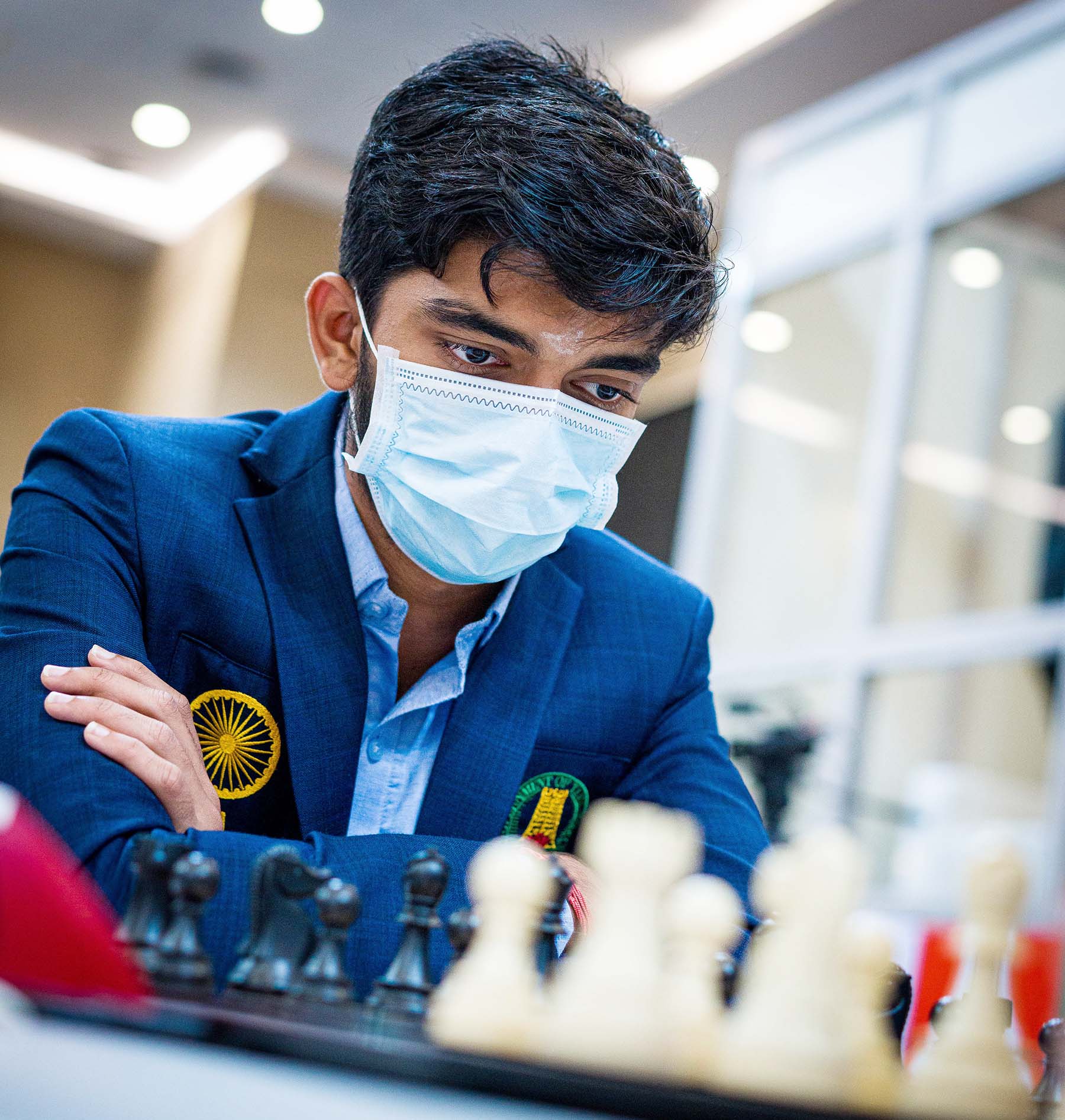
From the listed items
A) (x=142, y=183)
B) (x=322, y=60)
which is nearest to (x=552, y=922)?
(x=322, y=60)

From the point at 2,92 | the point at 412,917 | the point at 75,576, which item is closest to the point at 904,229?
the point at 2,92

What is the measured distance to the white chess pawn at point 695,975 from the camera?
0.62 m

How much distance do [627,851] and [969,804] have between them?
509cm

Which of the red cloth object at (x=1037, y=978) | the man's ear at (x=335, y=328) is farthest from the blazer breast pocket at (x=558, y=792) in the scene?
the red cloth object at (x=1037, y=978)

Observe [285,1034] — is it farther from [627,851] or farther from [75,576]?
[75,576]

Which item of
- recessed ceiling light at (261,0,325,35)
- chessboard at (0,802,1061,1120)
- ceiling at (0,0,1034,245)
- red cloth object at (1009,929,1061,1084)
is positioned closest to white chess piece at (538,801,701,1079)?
chessboard at (0,802,1061,1120)

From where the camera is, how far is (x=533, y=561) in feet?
5.24

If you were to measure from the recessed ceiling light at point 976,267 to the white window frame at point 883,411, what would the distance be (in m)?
0.14

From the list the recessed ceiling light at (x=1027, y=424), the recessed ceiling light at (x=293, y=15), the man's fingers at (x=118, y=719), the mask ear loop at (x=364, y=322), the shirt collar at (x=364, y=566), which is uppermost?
the recessed ceiling light at (x=293, y=15)

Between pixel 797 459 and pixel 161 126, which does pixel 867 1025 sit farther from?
pixel 161 126

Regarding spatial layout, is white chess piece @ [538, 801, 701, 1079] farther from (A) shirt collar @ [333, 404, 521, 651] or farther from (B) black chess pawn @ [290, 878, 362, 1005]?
(A) shirt collar @ [333, 404, 521, 651]

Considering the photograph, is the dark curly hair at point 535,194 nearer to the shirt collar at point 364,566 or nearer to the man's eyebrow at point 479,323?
the man's eyebrow at point 479,323

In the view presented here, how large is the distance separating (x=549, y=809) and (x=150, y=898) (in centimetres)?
90

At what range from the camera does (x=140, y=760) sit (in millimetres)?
1172
